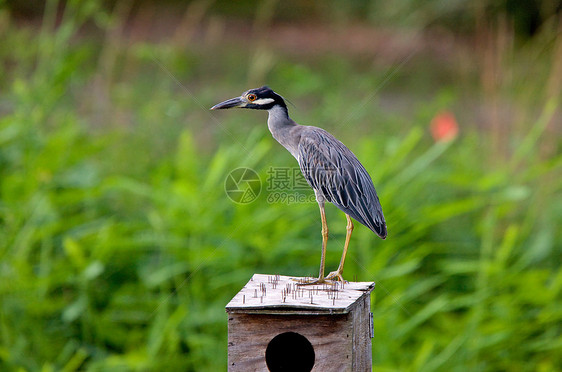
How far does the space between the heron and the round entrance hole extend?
0.67 m

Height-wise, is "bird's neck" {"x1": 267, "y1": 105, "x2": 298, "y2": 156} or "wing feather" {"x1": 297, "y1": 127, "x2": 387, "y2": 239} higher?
"bird's neck" {"x1": 267, "y1": 105, "x2": 298, "y2": 156}

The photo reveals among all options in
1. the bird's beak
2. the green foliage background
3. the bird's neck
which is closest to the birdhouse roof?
the bird's neck

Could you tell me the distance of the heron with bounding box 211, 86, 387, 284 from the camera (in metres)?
2.25

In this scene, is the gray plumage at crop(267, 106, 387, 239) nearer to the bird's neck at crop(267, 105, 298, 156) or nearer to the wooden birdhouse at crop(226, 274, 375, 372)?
the bird's neck at crop(267, 105, 298, 156)

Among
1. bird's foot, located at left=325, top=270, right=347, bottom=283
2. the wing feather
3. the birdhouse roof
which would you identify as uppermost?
→ the wing feather

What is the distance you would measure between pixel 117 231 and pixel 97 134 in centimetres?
160

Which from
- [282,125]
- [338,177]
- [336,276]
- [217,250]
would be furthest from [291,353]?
[217,250]

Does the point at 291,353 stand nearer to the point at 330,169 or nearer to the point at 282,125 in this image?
the point at 330,169

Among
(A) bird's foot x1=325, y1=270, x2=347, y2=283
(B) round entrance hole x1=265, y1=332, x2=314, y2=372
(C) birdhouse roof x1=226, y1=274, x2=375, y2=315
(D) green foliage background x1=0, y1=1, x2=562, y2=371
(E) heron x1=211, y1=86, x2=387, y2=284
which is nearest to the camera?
(C) birdhouse roof x1=226, y1=274, x2=375, y2=315

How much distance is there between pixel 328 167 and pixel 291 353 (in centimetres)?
82

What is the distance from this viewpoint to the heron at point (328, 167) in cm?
225

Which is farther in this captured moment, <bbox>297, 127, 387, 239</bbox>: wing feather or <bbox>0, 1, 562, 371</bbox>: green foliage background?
<bbox>0, 1, 562, 371</bbox>: green foliage background

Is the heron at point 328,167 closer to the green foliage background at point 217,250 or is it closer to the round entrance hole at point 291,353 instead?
the round entrance hole at point 291,353

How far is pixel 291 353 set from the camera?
8.77 feet
